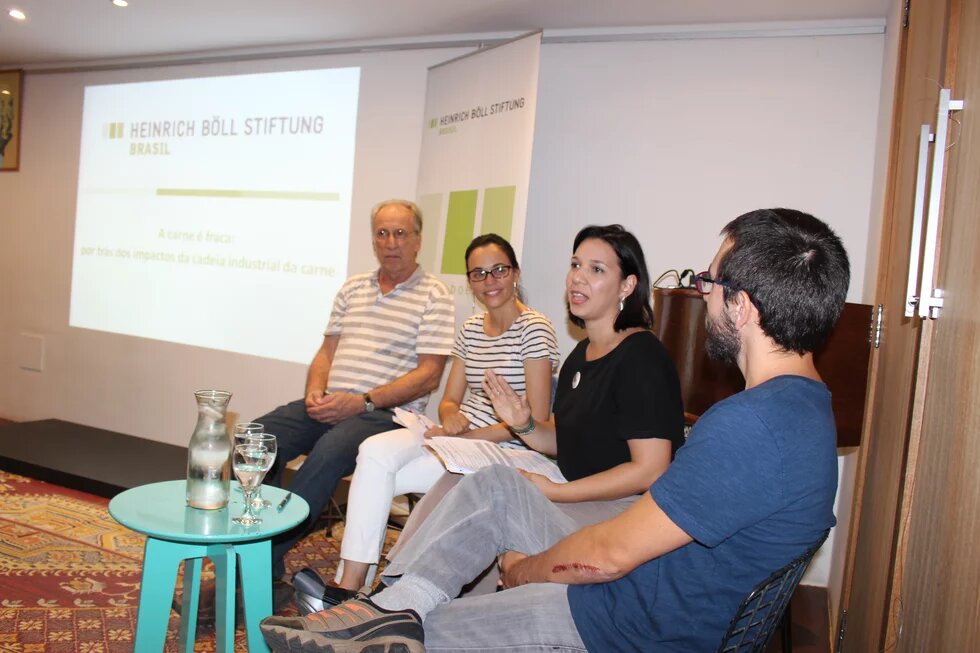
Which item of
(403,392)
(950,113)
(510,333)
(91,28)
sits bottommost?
(403,392)

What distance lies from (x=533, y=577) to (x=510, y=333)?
4.58ft

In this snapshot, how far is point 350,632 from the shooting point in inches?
54.8

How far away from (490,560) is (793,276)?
2.73 ft

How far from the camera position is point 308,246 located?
4.71 meters

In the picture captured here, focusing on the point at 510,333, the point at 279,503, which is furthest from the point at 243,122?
the point at 279,503

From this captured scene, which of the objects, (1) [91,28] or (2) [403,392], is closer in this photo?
(2) [403,392]

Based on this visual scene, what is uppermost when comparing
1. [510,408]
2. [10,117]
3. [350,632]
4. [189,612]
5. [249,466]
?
[10,117]

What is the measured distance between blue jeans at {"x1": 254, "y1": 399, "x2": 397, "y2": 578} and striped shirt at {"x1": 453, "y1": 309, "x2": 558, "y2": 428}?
0.36 metres

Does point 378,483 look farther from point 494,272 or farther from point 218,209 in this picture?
point 218,209

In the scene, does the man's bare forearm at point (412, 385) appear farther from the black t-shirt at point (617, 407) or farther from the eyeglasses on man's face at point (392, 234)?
the black t-shirt at point (617, 407)

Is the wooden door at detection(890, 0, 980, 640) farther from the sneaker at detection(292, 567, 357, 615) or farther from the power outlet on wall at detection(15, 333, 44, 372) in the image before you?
the power outlet on wall at detection(15, 333, 44, 372)

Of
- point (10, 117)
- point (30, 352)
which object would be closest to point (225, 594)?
point (30, 352)

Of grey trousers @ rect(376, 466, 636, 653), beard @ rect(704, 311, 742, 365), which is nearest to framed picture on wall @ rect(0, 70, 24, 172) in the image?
grey trousers @ rect(376, 466, 636, 653)

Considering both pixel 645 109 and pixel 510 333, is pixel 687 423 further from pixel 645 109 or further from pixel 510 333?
pixel 645 109
